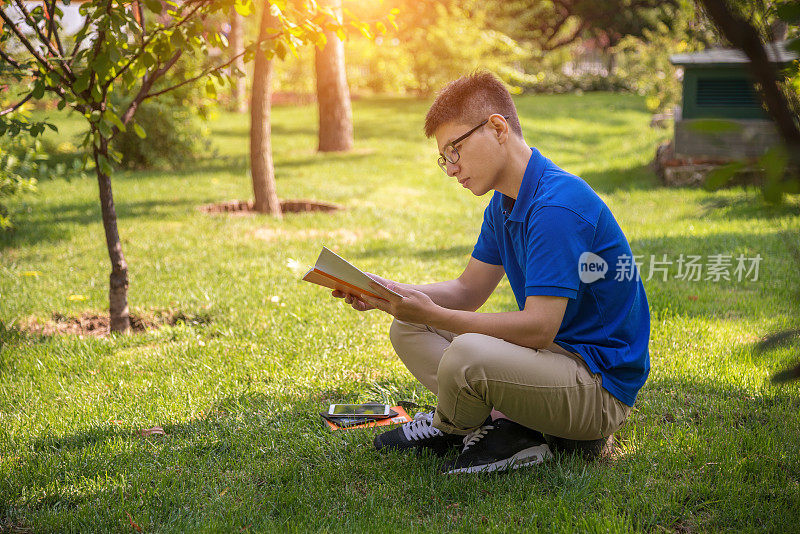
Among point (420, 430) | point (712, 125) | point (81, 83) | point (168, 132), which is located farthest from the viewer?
point (168, 132)

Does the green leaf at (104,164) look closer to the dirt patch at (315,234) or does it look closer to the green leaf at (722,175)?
the dirt patch at (315,234)

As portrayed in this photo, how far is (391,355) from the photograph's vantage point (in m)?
4.20

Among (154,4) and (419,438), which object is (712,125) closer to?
(419,438)

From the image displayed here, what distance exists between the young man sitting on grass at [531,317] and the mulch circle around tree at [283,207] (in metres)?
5.83

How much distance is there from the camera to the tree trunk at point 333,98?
40.5 ft

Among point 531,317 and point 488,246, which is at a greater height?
point 488,246

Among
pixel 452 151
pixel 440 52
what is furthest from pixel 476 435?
pixel 440 52

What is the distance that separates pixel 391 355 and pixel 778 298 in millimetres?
2813

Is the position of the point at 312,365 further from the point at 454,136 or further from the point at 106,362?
the point at 454,136

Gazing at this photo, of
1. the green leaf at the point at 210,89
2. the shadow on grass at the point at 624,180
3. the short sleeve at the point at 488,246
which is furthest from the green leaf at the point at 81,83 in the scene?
the shadow on grass at the point at 624,180

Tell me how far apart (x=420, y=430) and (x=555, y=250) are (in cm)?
107

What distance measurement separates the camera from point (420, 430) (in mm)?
3062

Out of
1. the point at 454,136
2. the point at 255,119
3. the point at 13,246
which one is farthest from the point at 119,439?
the point at 255,119

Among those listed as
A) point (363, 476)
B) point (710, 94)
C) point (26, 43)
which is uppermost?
point (26, 43)
